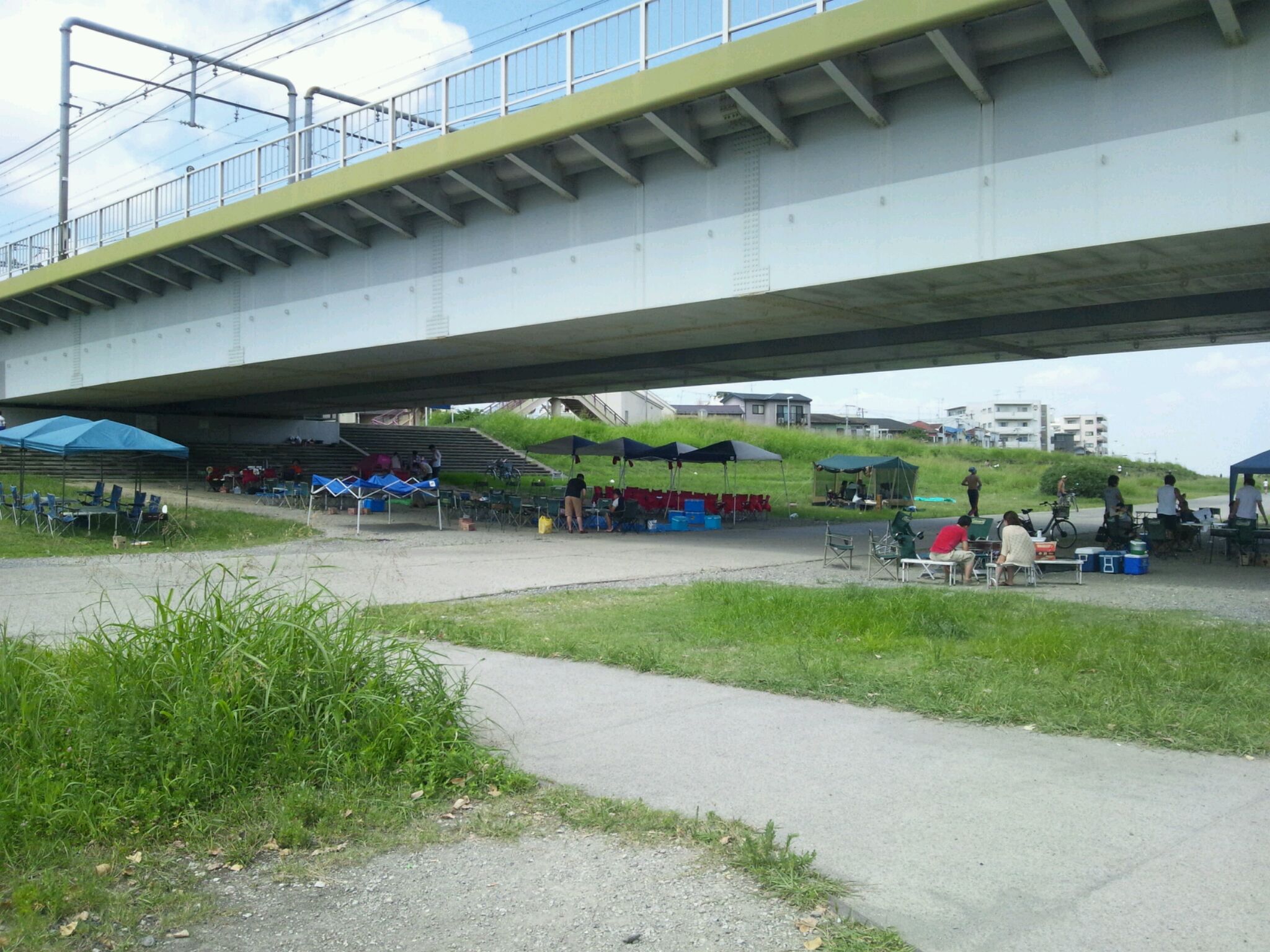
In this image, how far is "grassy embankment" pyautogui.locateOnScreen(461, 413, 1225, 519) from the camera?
44.7 m

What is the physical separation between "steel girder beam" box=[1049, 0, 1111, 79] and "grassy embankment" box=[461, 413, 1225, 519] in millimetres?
23232

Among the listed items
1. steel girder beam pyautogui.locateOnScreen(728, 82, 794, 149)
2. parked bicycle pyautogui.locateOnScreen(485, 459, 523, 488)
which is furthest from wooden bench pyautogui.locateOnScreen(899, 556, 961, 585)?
parked bicycle pyautogui.locateOnScreen(485, 459, 523, 488)

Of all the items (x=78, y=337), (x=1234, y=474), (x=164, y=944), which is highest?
(x=78, y=337)

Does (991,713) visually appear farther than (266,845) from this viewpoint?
Yes

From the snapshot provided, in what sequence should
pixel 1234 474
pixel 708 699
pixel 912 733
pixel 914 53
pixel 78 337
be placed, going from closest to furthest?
pixel 912 733
pixel 708 699
pixel 914 53
pixel 1234 474
pixel 78 337

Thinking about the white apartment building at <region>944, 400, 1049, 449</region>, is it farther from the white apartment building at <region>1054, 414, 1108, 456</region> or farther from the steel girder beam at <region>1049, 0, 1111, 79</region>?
the steel girder beam at <region>1049, 0, 1111, 79</region>

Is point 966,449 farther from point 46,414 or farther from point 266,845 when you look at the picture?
point 266,845

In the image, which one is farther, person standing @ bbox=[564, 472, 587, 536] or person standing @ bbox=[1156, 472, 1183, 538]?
person standing @ bbox=[564, 472, 587, 536]

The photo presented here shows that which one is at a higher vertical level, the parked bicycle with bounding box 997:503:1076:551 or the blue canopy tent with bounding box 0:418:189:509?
the blue canopy tent with bounding box 0:418:189:509

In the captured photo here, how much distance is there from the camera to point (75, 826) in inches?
181

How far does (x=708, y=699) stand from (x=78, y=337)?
31737 millimetres

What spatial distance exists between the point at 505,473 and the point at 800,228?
30.8 m

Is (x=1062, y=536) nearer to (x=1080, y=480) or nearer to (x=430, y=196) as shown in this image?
(x=430, y=196)

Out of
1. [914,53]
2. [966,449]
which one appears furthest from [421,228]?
[966,449]
